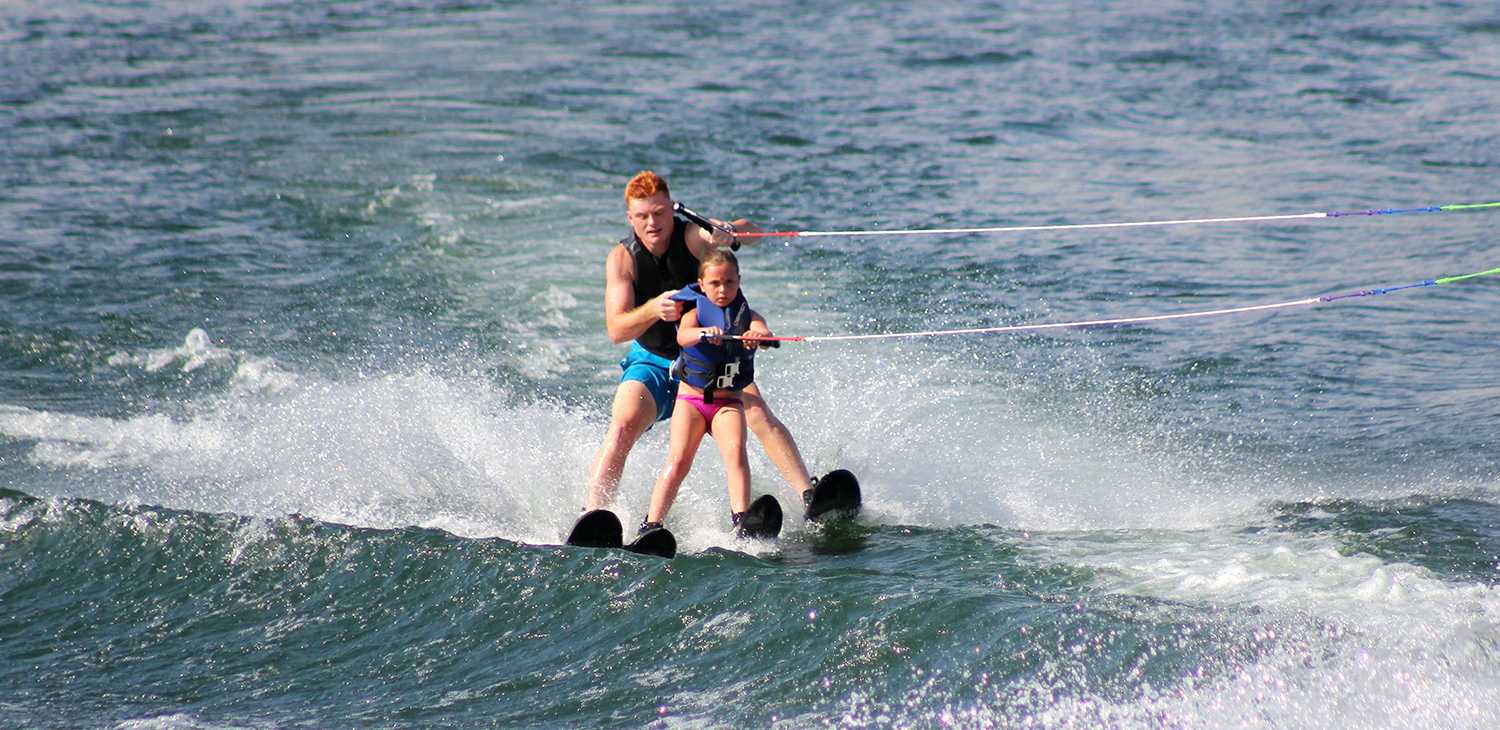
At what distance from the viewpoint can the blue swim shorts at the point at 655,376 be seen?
504cm

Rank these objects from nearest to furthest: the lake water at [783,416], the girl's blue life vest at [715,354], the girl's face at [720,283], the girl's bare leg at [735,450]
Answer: the lake water at [783,416] < the girl's face at [720,283] < the girl's blue life vest at [715,354] < the girl's bare leg at [735,450]

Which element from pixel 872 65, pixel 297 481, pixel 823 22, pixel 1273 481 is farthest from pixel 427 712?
pixel 823 22

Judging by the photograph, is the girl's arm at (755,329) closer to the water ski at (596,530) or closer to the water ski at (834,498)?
the water ski at (834,498)

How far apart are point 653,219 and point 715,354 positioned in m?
0.56

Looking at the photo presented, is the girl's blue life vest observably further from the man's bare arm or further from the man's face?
the man's face

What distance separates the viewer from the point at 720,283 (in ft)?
15.4

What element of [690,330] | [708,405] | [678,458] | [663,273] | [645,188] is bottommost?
[678,458]

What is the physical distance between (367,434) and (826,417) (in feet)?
7.36

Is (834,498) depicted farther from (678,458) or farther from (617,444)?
(617,444)

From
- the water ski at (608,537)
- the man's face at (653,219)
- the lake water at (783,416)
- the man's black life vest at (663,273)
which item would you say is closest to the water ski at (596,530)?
the water ski at (608,537)

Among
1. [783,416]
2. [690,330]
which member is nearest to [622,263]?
[690,330]

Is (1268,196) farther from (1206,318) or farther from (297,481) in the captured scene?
(297,481)

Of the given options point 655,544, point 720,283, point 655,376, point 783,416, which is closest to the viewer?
point 720,283

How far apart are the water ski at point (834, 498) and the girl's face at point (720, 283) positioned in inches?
33.5
